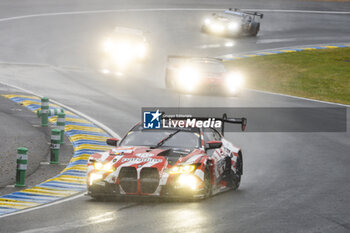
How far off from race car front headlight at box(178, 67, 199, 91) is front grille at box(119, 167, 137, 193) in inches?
630

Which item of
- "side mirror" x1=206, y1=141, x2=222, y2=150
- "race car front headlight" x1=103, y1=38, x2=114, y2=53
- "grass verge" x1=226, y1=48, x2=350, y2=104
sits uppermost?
"race car front headlight" x1=103, y1=38, x2=114, y2=53

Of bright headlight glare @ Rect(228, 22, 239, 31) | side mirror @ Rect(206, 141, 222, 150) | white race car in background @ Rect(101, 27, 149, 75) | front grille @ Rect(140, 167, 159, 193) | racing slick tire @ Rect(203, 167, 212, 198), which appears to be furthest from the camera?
bright headlight glare @ Rect(228, 22, 239, 31)

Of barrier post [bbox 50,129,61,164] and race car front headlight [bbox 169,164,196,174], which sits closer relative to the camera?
race car front headlight [bbox 169,164,196,174]

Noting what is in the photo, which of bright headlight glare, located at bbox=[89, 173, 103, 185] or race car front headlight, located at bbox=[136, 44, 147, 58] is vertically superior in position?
race car front headlight, located at bbox=[136, 44, 147, 58]

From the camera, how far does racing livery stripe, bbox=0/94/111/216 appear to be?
12734 mm

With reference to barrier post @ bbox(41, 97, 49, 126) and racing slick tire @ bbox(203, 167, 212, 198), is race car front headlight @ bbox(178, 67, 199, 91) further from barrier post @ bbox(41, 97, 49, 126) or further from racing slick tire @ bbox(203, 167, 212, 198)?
racing slick tire @ bbox(203, 167, 212, 198)

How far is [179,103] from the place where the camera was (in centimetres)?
1595

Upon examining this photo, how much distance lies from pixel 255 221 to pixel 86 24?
34487 millimetres

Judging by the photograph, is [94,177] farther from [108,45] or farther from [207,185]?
[108,45]

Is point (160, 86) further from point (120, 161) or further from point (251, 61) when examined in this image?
point (120, 161)

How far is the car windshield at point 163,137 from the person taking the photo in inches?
515

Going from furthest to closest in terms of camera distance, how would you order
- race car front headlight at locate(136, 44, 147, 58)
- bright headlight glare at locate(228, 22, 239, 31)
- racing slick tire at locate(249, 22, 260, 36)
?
1. racing slick tire at locate(249, 22, 260, 36)
2. bright headlight glare at locate(228, 22, 239, 31)
3. race car front headlight at locate(136, 44, 147, 58)

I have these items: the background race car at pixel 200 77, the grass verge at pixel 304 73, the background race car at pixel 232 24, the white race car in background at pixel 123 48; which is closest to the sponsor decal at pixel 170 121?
the background race car at pixel 200 77

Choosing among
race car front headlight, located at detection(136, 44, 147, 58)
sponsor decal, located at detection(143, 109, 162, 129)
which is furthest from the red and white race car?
race car front headlight, located at detection(136, 44, 147, 58)
